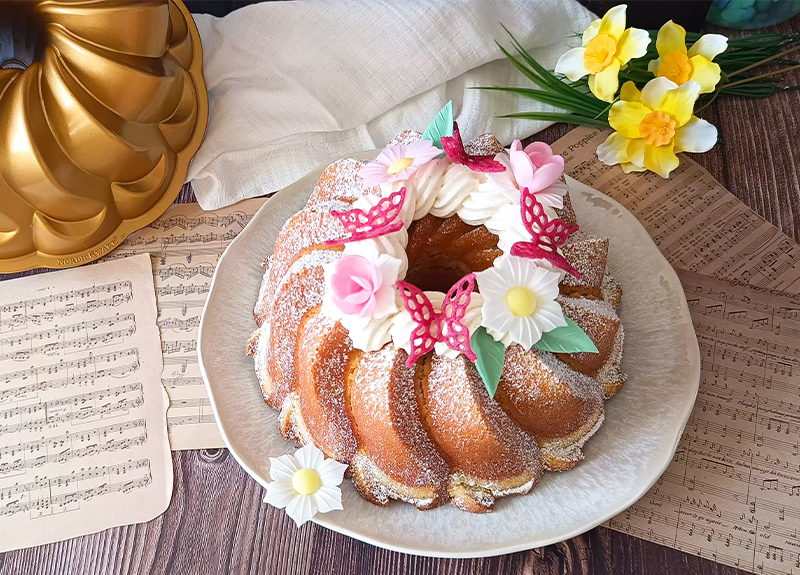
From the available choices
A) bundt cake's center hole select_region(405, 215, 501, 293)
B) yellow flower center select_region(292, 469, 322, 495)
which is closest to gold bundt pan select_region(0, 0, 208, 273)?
bundt cake's center hole select_region(405, 215, 501, 293)

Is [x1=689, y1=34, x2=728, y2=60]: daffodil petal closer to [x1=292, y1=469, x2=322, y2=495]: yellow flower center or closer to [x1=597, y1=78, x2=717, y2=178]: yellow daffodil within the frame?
[x1=597, y1=78, x2=717, y2=178]: yellow daffodil

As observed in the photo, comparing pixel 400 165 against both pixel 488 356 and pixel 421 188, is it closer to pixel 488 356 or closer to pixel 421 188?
pixel 421 188

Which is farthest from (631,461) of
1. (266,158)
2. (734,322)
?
(266,158)

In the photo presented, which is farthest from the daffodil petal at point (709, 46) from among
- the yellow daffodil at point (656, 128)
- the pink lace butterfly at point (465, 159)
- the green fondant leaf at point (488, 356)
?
the green fondant leaf at point (488, 356)

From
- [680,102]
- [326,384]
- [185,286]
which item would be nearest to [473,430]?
[326,384]

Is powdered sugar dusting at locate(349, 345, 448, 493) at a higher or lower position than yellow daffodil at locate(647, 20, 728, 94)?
lower

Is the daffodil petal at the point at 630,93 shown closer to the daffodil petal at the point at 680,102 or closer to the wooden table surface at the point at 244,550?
the daffodil petal at the point at 680,102

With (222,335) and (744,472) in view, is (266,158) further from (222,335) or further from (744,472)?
(744,472)
